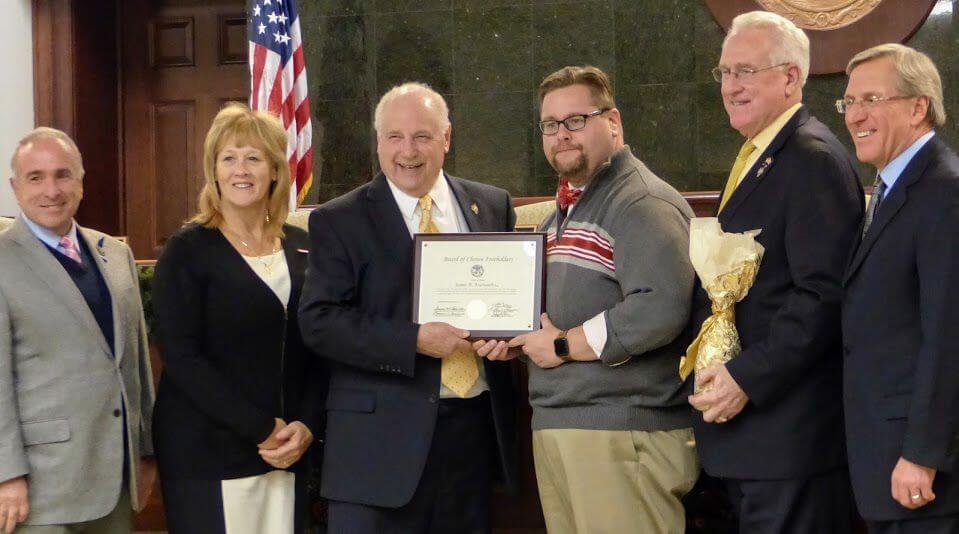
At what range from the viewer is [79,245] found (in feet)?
10.8

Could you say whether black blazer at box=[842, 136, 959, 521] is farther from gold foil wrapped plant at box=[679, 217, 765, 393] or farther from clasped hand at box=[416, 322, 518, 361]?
clasped hand at box=[416, 322, 518, 361]

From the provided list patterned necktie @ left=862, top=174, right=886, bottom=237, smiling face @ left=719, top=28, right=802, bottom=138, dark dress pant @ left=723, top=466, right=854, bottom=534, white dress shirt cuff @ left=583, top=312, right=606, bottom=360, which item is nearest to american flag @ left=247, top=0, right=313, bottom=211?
white dress shirt cuff @ left=583, top=312, right=606, bottom=360

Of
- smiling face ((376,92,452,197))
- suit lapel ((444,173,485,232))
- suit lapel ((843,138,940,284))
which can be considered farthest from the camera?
suit lapel ((444,173,485,232))

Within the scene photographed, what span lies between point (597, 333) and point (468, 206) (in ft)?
2.41

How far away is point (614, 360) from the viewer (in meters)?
2.88

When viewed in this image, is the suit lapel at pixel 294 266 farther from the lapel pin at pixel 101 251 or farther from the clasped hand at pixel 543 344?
the clasped hand at pixel 543 344

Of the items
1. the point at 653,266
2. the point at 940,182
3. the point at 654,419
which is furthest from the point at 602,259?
the point at 940,182

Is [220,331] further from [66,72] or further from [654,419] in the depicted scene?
[66,72]

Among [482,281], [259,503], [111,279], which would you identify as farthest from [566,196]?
[111,279]

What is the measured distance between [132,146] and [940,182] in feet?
22.3

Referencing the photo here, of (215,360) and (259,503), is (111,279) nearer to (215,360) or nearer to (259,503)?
(215,360)

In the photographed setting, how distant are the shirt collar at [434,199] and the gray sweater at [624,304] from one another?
1.51ft

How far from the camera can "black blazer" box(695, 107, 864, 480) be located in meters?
2.66

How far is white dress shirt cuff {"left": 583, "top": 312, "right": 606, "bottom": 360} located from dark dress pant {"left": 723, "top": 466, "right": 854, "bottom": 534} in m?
0.50
